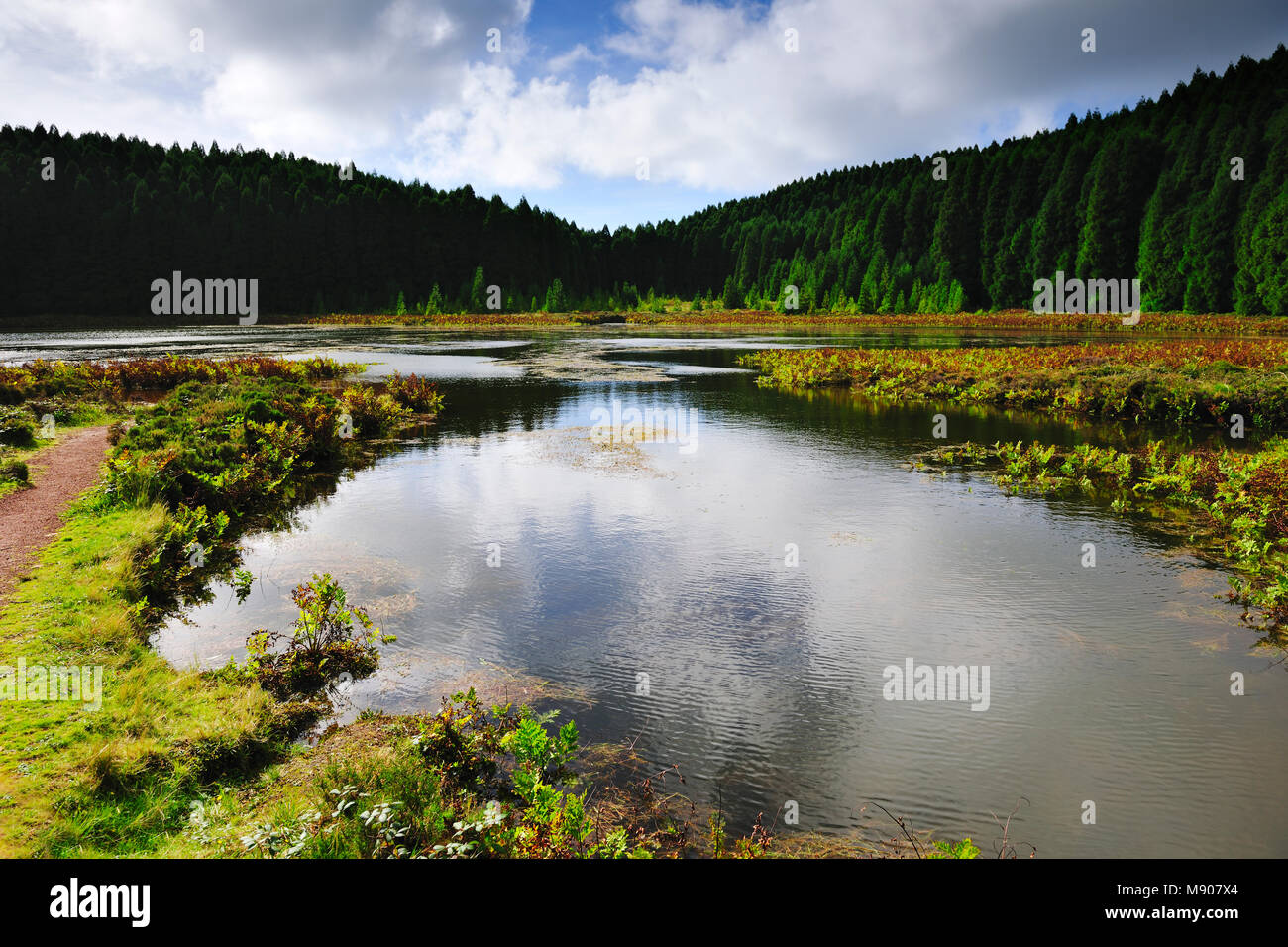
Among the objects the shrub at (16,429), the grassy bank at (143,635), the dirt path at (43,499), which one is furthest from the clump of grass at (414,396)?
the shrub at (16,429)

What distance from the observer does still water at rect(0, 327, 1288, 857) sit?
17.1 ft

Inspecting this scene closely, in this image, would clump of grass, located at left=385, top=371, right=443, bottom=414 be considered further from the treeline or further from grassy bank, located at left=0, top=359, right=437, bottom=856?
the treeline

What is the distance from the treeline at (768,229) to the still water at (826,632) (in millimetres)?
61080

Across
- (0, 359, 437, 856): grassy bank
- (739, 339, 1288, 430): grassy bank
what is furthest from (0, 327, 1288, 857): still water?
(739, 339, 1288, 430): grassy bank

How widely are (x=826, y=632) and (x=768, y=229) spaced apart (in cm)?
15132

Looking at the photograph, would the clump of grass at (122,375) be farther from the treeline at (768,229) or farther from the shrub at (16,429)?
the treeline at (768,229)

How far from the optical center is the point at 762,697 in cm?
641

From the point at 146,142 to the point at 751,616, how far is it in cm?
18035

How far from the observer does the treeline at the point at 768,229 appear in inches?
2584

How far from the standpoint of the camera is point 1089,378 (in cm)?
2297
